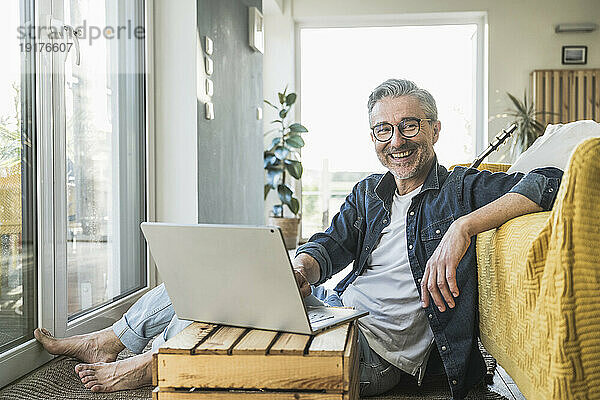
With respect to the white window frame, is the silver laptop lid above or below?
below

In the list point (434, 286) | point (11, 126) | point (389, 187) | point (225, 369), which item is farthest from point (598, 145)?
point (11, 126)

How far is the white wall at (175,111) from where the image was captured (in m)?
3.63

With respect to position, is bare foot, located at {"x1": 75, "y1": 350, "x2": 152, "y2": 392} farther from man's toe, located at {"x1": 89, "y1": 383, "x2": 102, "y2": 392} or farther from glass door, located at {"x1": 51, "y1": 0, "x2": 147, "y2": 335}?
glass door, located at {"x1": 51, "y1": 0, "x2": 147, "y2": 335}

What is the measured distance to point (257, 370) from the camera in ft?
4.23

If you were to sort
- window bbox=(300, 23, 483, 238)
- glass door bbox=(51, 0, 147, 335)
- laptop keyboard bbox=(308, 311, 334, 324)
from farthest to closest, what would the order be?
1. window bbox=(300, 23, 483, 238)
2. glass door bbox=(51, 0, 147, 335)
3. laptop keyboard bbox=(308, 311, 334, 324)

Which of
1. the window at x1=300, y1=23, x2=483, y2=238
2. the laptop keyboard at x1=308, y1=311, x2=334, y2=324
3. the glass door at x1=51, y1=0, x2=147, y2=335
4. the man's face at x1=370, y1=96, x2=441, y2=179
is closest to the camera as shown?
the laptop keyboard at x1=308, y1=311, x2=334, y2=324

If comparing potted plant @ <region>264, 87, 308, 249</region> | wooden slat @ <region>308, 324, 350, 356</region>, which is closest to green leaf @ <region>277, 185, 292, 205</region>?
potted plant @ <region>264, 87, 308, 249</region>

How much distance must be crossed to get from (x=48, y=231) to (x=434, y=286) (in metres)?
1.55

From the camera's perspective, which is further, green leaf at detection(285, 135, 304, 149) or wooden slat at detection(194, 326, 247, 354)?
green leaf at detection(285, 135, 304, 149)

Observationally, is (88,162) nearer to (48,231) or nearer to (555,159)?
(48,231)

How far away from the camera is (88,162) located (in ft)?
9.66

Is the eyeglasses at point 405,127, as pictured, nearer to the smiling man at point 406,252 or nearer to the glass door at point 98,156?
the smiling man at point 406,252

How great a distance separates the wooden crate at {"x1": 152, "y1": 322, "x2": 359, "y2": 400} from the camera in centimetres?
127

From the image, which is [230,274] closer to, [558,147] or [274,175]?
[558,147]
